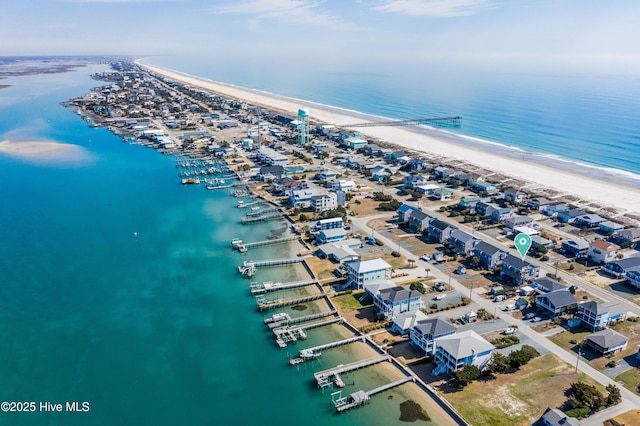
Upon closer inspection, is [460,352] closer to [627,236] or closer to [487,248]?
[487,248]

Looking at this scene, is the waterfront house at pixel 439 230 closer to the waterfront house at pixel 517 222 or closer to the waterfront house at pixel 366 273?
the waterfront house at pixel 517 222

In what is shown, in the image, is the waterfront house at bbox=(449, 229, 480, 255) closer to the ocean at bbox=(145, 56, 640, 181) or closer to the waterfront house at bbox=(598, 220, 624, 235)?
the waterfront house at bbox=(598, 220, 624, 235)

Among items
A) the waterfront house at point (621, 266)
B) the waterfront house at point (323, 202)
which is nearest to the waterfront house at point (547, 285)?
the waterfront house at point (621, 266)

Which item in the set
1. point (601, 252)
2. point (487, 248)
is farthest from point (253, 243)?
point (601, 252)

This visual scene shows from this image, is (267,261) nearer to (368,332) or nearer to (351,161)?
(368,332)

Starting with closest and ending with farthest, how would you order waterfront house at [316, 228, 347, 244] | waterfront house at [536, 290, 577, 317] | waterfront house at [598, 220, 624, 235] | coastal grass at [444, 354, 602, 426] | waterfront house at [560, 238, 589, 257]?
coastal grass at [444, 354, 602, 426] → waterfront house at [536, 290, 577, 317] → waterfront house at [560, 238, 589, 257] → waterfront house at [316, 228, 347, 244] → waterfront house at [598, 220, 624, 235]

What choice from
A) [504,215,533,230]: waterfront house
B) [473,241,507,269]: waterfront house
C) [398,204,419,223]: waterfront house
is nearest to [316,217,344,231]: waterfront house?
[398,204,419,223]: waterfront house

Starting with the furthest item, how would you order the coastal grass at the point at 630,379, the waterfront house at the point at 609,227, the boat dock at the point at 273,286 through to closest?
1. the waterfront house at the point at 609,227
2. the boat dock at the point at 273,286
3. the coastal grass at the point at 630,379
